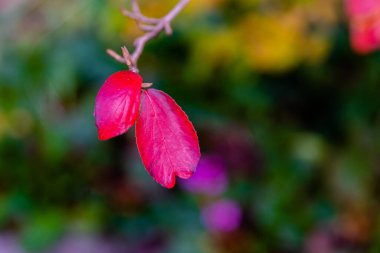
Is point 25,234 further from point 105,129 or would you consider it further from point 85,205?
point 105,129

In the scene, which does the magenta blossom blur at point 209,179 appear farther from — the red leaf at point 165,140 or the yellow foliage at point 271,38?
the red leaf at point 165,140

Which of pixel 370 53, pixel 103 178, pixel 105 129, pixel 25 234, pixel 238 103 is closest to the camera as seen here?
pixel 105 129

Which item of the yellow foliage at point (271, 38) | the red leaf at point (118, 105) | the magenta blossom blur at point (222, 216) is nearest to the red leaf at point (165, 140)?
the red leaf at point (118, 105)

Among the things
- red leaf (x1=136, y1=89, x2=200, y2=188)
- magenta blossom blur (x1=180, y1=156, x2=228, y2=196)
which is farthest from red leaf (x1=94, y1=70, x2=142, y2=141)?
magenta blossom blur (x1=180, y1=156, x2=228, y2=196)

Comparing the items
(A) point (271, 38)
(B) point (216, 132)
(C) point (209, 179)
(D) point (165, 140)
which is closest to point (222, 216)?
(C) point (209, 179)

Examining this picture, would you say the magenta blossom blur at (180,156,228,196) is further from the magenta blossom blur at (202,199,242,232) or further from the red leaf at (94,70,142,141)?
the red leaf at (94,70,142,141)

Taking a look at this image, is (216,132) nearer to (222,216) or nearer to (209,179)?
(209,179)

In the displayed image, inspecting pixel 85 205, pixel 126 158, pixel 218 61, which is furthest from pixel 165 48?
pixel 85 205
